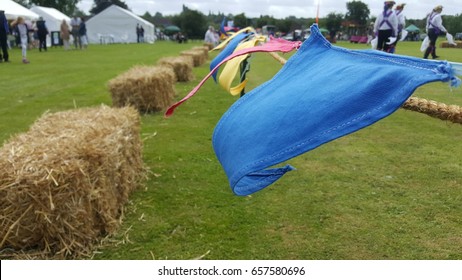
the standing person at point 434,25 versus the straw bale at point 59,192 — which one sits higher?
the standing person at point 434,25

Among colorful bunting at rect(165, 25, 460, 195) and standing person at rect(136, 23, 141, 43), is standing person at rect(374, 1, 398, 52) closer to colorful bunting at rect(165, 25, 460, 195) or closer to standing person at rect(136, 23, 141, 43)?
colorful bunting at rect(165, 25, 460, 195)

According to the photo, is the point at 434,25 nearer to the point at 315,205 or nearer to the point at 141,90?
the point at 141,90

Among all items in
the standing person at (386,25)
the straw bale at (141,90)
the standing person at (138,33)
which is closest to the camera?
the straw bale at (141,90)

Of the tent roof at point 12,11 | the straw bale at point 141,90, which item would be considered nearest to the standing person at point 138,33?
the tent roof at point 12,11

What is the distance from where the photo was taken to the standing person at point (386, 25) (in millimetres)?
13234

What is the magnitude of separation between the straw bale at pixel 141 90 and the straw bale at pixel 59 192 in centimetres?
471

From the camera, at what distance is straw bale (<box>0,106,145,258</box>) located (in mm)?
2992

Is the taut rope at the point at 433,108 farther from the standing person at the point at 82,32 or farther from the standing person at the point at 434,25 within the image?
the standing person at the point at 82,32

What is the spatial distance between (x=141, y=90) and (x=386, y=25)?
28.8 ft

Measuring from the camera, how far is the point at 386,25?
528 inches

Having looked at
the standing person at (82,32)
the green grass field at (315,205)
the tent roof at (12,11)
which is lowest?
the green grass field at (315,205)

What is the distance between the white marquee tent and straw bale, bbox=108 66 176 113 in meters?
45.7

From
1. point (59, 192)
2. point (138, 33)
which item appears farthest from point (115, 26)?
point (59, 192)

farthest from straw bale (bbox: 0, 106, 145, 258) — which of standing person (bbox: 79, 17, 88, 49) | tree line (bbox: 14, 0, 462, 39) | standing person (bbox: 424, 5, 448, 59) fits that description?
standing person (bbox: 79, 17, 88, 49)
